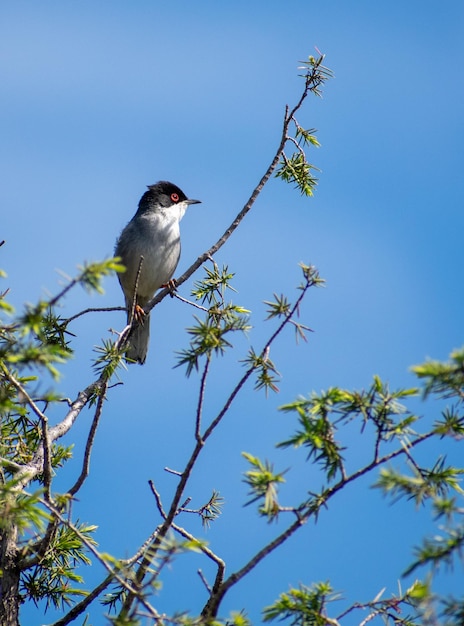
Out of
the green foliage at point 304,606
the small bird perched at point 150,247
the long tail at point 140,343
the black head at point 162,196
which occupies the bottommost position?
the green foliage at point 304,606

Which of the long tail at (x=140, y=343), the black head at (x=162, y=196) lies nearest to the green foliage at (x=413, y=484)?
the long tail at (x=140, y=343)

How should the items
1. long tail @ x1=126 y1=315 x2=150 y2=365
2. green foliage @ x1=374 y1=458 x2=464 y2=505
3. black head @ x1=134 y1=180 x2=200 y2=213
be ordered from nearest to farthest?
green foliage @ x1=374 y1=458 x2=464 y2=505 → long tail @ x1=126 y1=315 x2=150 y2=365 → black head @ x1=134 y1=180 x2=200 y2=213

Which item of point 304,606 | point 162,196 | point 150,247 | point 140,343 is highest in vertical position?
point 162,196

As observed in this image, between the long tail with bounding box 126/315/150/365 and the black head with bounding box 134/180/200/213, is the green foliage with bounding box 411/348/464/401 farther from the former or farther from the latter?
the black head with bounding box 134/180/200/213

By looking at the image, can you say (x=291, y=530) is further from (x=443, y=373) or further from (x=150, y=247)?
(x=150, y=247)

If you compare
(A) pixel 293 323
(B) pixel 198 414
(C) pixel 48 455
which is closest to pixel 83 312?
(C) pixel 48 455

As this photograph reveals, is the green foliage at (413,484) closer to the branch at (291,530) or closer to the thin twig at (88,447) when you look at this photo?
the branch at (291,530)

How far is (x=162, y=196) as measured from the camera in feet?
30.7

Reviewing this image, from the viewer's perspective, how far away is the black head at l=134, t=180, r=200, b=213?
924 cm

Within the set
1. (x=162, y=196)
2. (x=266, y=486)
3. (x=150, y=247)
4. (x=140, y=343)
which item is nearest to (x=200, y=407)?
(x=266, y=486)

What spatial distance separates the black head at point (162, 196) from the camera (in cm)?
924

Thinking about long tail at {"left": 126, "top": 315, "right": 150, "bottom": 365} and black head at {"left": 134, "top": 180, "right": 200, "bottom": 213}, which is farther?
black head at {"left": 134, "top": 180, "right": 200, "bottom": 213}

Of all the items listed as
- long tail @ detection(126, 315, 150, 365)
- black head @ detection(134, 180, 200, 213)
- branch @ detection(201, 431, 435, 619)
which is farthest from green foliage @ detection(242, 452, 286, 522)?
black head @ detection(134, 180, 200, 213)

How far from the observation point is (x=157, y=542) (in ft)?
11.2
